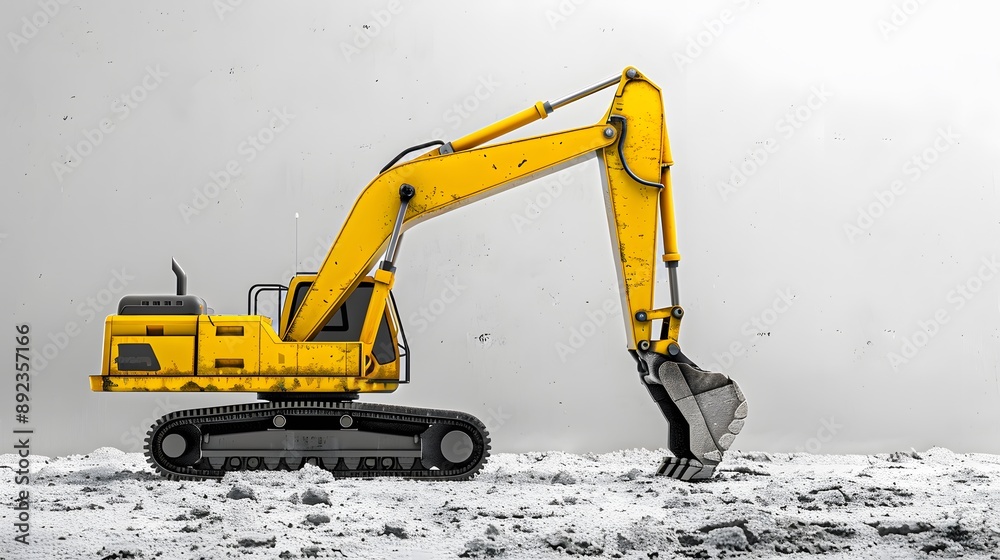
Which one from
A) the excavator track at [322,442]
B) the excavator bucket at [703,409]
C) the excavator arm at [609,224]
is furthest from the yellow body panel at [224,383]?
the excavator bucket at [703,409]

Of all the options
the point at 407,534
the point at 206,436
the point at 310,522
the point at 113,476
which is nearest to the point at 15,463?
the point at 113,476

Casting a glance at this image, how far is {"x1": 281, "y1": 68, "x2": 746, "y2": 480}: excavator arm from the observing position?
22.7 ft

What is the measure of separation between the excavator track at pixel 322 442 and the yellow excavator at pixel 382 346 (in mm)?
11

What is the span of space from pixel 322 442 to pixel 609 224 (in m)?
2.80

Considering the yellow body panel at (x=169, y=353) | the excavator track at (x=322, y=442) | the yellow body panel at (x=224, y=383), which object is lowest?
the excavator track at (x=322, y=442)

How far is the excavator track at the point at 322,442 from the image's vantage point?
22.5 ft

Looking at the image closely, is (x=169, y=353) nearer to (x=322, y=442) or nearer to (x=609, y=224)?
(x=322, y=442)

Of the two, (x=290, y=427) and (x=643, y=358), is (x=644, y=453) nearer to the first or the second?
(x=643, y=358)

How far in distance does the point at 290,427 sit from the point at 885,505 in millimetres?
4227

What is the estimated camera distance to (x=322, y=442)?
22.7 feet

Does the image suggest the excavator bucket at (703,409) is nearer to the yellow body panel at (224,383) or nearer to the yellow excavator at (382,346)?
the yellow excavator at (382,346)

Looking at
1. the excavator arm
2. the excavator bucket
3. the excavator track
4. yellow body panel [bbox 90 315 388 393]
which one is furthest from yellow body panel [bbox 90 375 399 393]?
the excavator bucket

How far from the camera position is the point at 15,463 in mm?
8328

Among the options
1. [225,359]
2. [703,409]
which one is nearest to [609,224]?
[703,409]
